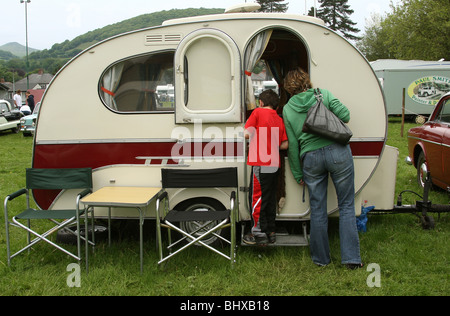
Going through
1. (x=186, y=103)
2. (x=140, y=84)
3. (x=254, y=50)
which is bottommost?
(x=186, y=103)

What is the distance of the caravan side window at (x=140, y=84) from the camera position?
4422 millimetres

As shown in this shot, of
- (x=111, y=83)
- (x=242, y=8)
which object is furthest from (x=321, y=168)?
(x=111, y=83)

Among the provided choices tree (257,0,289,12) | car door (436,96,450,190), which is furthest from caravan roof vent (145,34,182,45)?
tree (257,0,289,12)

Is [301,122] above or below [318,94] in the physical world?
below

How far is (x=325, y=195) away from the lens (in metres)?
4.12

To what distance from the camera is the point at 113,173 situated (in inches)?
178

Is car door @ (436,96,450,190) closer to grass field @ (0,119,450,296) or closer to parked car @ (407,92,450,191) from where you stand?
parked car @ (407,92,450,191)

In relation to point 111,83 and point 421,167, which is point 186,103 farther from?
point 421,167

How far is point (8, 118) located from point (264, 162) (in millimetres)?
15144

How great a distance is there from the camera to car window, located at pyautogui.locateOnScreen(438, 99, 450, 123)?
6.08 m

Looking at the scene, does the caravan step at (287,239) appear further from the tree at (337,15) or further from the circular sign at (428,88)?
the tree at (337,15)

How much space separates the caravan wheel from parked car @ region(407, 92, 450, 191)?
2.96 metres

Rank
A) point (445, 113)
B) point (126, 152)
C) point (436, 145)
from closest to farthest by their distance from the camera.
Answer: point (126, 152) < point (436, 145) < point (445, 113)

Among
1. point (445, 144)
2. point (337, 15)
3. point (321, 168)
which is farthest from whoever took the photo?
point (337, 15)
